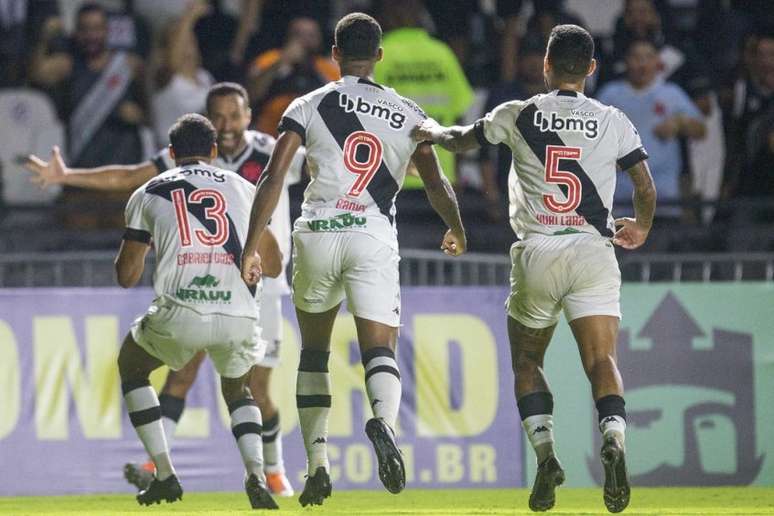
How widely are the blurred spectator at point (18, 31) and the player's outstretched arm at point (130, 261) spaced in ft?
19.5

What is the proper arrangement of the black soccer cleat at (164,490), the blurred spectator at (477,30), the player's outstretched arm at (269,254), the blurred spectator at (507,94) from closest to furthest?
the black soccer cleat at (164,490) → the player's outstretched arm at (269,254) → the blurred spectator at (507,94) → the blurred spectator at (477,30)

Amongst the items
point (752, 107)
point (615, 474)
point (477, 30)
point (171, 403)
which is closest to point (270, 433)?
point (171, 403)

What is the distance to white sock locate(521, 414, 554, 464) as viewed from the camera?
880 centimetres

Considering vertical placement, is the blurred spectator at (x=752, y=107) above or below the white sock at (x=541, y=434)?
above

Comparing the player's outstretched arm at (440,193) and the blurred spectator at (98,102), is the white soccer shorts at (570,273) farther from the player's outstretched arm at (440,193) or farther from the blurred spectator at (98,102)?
the blurred spectator at (98,102)

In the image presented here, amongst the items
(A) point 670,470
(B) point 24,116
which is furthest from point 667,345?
(B) point 24,116

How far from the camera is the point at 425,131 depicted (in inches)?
352

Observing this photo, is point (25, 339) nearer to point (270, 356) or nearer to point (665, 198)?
point (270, 356)

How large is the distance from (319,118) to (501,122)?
96 cm

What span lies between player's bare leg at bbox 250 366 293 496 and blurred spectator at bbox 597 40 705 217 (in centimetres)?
425

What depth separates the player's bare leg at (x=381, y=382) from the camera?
8414mm

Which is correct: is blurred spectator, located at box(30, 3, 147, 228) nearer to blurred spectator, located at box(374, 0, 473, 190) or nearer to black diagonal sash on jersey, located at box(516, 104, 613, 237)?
blurred spectator, located at box(374, 0, 473, 190)

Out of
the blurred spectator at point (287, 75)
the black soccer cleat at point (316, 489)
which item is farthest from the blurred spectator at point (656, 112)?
the black soccer cleat at point (316, 489)

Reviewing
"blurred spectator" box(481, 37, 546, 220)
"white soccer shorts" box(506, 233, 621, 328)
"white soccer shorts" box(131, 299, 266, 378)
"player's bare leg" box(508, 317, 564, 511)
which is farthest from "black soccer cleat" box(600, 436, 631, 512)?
"blurred spectator" box(481, 37, 546, 220)
